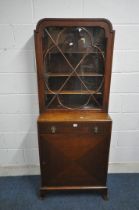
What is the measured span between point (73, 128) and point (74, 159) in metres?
0.33

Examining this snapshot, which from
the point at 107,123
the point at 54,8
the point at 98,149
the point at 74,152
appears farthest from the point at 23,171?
the point at 54,8

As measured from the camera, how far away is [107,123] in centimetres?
148

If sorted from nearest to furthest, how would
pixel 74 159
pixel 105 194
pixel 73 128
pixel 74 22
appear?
pixel 74 22 → pixel 73 128 → pixel 74 159 → pixel 105 194

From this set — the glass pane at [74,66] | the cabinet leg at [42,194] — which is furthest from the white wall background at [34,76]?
the cabinet leg at [42,194]

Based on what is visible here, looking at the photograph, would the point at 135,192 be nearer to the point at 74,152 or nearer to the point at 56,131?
the point at 74,152

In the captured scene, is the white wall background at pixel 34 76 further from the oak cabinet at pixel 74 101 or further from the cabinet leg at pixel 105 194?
the cabinet leg at pixel 105 194

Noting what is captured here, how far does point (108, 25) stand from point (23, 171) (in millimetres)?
1799

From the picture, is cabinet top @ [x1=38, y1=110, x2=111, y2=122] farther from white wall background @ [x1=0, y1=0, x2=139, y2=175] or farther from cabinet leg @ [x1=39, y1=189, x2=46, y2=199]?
cabinet leg @ [x1=39, y1=189, x2=46, y2=199]

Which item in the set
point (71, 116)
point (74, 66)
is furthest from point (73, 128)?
point (74, 66)

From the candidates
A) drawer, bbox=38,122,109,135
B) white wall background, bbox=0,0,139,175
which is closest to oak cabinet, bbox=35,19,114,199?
drawer, bbox=38,122,109,135

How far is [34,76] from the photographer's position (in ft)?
5.58

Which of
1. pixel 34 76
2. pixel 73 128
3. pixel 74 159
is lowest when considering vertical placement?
pixel 74 159

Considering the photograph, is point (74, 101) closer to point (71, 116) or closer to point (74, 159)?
point (71, 116)

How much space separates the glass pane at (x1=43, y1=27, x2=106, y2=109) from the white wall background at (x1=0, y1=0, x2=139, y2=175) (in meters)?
0.21
